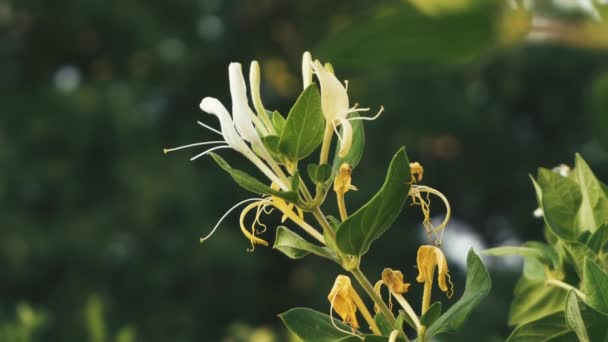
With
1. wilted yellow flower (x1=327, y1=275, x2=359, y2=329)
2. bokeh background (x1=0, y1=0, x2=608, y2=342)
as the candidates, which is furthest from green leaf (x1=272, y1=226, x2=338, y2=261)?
bokeh background (x1=0, y1=0, x2=608, y2=342)

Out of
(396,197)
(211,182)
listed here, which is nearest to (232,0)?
(211,182)

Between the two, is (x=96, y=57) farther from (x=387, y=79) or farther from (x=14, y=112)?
(x=387, y=79)

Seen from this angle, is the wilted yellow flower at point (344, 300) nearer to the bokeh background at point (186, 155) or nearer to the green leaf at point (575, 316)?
the green leaf at point (575, 316)

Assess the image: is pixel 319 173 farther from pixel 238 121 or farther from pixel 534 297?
pixel 534 297

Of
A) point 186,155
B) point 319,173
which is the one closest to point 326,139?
point 319,173

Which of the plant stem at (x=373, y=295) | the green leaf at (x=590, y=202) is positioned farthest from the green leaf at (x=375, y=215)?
the green leaf at (x=590, y=202)

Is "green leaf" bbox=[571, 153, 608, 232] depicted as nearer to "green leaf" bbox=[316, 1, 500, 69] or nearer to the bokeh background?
"green leaf" bbox=[316, 1, 500, 69]

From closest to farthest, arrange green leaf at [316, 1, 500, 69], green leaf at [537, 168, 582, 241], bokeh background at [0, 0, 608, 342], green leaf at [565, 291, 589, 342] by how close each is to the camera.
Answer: green leaf at [316, 1, 500, 69] → green leaf at [565, 291, 589, 342] → green leaf at [537, 168, 582, 241] → bokeh background at [0, 0, 608, 342]
